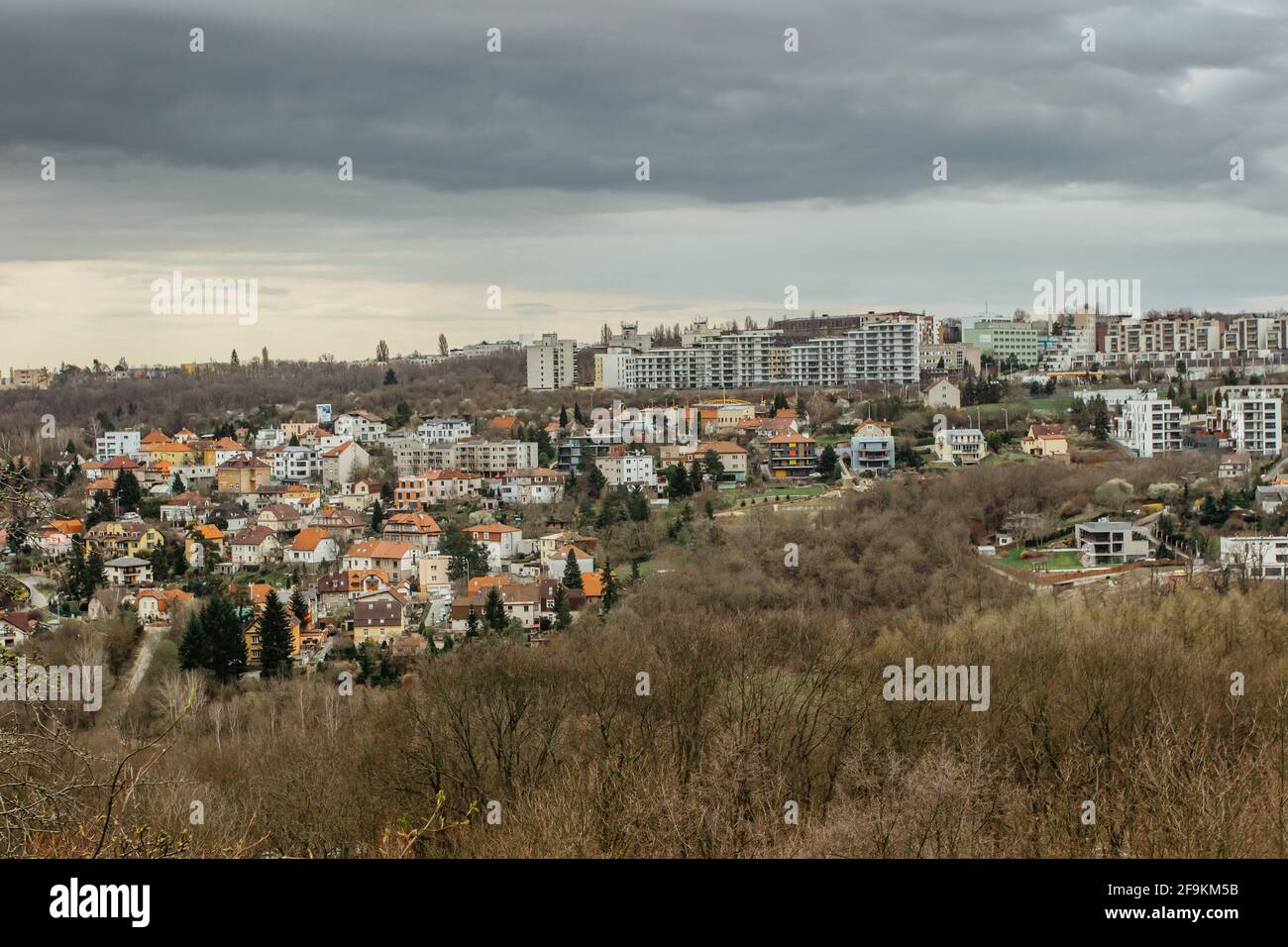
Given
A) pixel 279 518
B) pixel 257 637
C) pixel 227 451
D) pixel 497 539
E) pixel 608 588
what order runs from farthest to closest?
pixel 227 451 < pixel 279 518 < pixel 497 539 < pixel 608 588 < pixel 257 637

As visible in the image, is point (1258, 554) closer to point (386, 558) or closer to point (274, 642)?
point (274, 642)

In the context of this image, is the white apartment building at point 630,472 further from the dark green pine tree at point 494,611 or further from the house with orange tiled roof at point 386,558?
the dark green pine tree at point 494,611

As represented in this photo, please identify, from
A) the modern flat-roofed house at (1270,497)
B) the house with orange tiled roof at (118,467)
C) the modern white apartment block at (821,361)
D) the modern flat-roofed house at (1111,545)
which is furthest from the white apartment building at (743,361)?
the modern flat-roofed house at (1111,545)

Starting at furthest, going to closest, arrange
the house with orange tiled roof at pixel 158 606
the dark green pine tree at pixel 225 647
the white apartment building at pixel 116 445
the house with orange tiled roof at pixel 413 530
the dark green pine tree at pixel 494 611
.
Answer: the white apartment building at pixel 116 445 → the house with orange tiled roof at pixel 413 530 → the house with orange tiled roof at pixel 158 606 → the dark green pine tree at pixel 494 611 → the dark green pine tree at pixel 225 647

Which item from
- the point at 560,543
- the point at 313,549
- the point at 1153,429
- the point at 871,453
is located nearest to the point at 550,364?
the point at 871,453

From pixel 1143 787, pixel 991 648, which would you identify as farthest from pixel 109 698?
pixel 1143 787

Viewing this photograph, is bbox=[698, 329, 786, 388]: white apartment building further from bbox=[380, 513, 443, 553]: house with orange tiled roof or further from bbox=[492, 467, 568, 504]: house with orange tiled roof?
bbox=[380, 513, 443, 553]: house with orange tiled roof

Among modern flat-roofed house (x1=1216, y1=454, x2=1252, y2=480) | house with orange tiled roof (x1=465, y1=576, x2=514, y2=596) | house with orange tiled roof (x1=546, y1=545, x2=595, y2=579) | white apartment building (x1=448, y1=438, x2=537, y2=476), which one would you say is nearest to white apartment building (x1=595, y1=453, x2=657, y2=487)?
white apartment building (x1=448, y1=438, x2=537, y2=476)
